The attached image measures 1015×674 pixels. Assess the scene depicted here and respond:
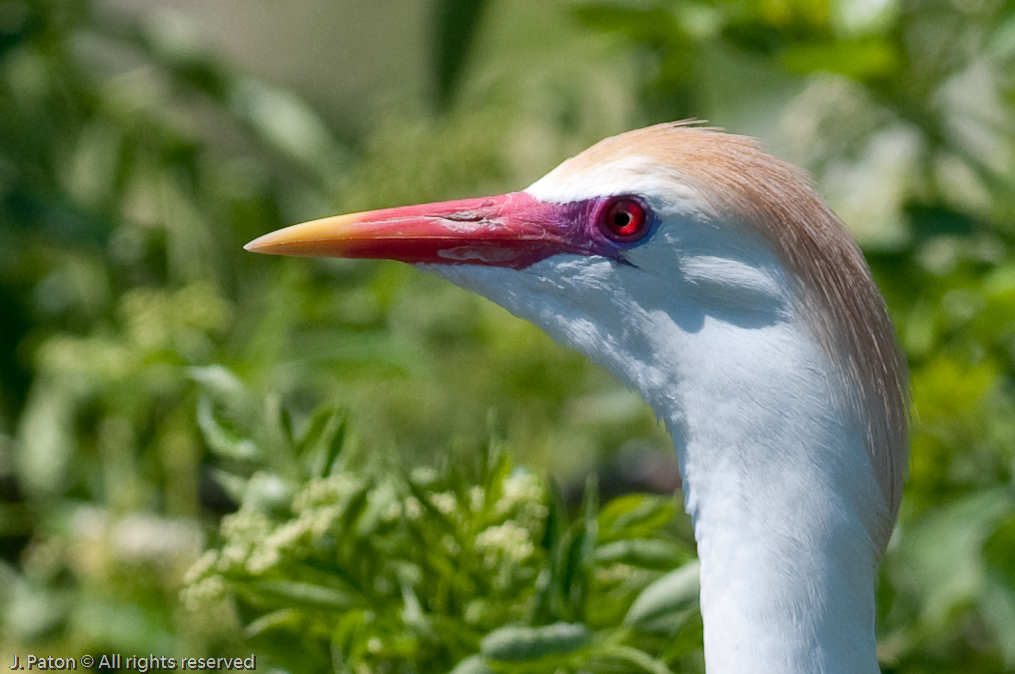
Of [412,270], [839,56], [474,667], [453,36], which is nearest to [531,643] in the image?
[474,667]

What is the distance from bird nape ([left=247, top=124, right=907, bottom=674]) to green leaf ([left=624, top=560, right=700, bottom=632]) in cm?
6

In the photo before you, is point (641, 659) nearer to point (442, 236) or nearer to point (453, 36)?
point (442, 236)

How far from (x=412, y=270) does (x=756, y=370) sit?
83 centimetres

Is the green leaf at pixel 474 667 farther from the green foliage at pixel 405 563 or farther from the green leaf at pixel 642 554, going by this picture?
the green leaf at pixel 642 554

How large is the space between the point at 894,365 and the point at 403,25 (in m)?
1.68

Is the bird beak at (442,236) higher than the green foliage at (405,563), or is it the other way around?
the bird beak at (442,236)

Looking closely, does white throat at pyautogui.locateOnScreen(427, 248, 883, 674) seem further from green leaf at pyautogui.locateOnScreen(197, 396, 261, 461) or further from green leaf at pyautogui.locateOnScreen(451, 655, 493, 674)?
green leaf at pyautogui.locateOnScreen(197, 396, 261, 461)

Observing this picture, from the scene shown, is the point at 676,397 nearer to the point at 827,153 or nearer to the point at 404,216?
the point at 404,216

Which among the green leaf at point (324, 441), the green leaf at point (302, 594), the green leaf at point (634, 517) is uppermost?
the green leaf at point (324, 441)

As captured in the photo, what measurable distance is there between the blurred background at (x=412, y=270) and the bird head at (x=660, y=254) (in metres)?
0.10

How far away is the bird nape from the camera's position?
1.51ft

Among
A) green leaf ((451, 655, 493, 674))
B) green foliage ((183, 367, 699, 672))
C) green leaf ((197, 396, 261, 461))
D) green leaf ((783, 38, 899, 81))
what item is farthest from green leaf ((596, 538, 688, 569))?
green leaf ((783, 38, 899, 81))

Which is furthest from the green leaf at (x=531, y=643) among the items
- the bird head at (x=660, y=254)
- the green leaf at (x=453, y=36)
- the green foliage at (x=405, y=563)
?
the green leaf at (x=453, y=36)

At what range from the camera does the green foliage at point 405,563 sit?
0.52 metres
